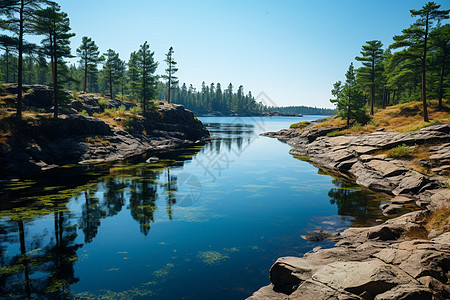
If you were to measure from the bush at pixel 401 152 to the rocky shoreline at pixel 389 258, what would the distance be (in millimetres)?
1570

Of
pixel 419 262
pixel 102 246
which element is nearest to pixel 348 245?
pixel 419 262

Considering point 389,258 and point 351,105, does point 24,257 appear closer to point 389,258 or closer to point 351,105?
point 389,258

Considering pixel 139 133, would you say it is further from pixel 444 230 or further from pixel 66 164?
pixel 444 230

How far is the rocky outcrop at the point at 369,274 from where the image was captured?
674 centimetres

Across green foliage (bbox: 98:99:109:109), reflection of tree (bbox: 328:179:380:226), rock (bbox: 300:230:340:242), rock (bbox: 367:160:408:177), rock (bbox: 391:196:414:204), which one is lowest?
rock (bbox: 300:230:340:242)

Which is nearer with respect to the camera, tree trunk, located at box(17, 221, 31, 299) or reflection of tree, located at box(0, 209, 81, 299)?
reflection of tree, located at box(0, 209, 81, 299)

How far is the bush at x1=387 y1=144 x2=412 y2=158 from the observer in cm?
2483

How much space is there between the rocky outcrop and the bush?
708 inches

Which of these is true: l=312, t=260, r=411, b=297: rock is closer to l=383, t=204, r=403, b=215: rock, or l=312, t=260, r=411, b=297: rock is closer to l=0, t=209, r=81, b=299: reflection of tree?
l=0, t=209, r=81, b=299: reflection of tree

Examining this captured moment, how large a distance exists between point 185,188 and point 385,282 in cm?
1811

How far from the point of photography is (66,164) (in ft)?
98.4

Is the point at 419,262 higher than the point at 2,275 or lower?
higher

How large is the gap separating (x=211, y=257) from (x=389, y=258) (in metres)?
7.04

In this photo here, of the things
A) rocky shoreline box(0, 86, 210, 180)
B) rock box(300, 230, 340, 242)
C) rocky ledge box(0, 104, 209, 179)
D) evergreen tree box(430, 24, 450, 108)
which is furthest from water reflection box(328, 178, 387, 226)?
rocky ledge box(0, 104, 209, 179)
